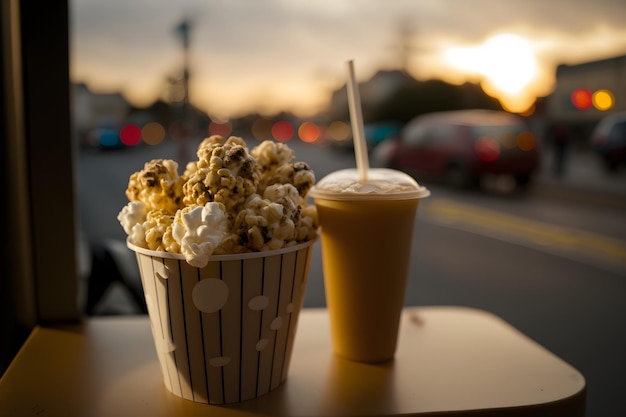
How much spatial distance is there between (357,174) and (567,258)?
7.78 feet

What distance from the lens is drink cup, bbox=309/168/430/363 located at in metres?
0.67

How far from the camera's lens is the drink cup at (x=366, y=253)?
26.6 inches

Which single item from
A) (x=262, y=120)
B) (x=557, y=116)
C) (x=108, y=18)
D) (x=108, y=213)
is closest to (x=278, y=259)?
(x=262, y=120)

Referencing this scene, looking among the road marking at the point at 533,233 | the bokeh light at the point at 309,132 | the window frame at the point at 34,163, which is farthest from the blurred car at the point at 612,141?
the window frame at the point at 34,163

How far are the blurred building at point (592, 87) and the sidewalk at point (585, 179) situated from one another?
40cm

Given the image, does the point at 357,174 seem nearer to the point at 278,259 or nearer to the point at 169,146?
the point at 278,259

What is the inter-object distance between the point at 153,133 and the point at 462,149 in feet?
7.22

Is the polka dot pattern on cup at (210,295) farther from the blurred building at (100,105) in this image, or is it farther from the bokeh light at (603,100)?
the bokeh light at (603,100)

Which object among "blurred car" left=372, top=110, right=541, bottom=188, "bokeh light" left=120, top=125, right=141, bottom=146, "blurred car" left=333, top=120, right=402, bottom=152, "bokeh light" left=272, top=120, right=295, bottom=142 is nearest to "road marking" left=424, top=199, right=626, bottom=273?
"blurred car" left=372, top=110, right=541, bottom=188

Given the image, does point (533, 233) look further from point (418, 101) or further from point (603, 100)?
point (418, 101)

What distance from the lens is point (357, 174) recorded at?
0.73 meters

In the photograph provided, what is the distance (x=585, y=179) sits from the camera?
14.3ft

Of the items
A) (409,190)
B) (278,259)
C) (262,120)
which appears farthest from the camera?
(262,120)

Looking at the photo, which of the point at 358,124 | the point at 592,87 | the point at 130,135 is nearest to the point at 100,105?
the point at 130,135
